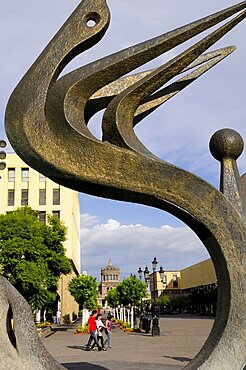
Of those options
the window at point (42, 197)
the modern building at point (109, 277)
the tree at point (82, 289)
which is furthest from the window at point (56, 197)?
the modern building at point (109, 277)

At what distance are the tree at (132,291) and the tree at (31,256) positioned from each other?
101 feet

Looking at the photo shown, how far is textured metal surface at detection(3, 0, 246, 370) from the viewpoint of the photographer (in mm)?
7844

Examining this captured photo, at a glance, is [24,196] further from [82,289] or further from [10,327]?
[10,327]

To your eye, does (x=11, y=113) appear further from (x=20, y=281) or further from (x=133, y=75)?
(x=20, y=281)

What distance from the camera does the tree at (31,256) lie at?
111 ft

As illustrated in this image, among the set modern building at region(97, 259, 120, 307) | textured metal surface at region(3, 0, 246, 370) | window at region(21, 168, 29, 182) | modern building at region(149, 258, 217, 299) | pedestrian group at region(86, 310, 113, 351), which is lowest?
pedestrian group at region(86, 310, 113, 351)

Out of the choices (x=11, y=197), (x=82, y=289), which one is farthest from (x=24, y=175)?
A: (x=82, y=289)

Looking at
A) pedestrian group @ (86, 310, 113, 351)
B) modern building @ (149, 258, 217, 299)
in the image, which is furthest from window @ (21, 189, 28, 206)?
pedestrian group @ (86, 310, 113, 351)

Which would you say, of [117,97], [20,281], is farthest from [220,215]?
[20,281]

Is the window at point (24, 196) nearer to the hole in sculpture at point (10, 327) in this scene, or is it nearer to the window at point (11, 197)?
the window at point (11, 197)

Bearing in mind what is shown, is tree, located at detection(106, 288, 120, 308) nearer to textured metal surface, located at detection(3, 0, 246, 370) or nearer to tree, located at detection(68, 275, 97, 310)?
tree, located at detection(68, 275, 97, 310)

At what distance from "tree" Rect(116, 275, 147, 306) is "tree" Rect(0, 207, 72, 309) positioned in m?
30.8

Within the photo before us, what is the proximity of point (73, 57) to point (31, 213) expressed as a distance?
104 feet

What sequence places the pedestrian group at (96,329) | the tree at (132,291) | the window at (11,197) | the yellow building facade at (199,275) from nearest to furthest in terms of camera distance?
the pedestrian group at (96,329) → the window at (11,197) → the tree at (132,291) → the yellow building facade at (199,275)
